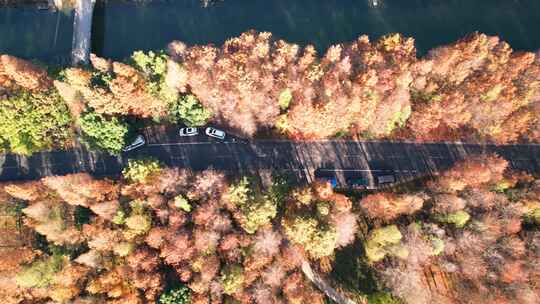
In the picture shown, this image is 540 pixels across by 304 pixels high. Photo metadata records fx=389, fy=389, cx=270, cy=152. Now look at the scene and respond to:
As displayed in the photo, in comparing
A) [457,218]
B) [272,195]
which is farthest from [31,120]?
[457,218]

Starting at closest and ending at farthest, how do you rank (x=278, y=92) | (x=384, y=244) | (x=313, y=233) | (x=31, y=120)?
1. (x=313, y=233)
2. (x=384, y=244)
3. (x=278, y=92)
4. (x=31, y=120)

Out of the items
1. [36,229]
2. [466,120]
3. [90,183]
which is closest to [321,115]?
[466,120]

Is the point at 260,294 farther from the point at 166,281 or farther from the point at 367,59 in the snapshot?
the point at 367,59

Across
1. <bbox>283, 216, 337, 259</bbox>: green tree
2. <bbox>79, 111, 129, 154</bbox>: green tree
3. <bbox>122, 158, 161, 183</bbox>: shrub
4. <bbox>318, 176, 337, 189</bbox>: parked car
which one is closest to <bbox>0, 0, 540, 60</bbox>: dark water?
<bbox>79, 111, 129, 154</bbox>: green tree

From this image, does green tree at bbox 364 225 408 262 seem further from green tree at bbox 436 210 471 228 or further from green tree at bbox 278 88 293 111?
green tree at bbox 278 88 293 111

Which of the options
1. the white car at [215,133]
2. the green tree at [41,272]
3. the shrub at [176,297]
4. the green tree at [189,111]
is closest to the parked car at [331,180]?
the white car at [215,133]

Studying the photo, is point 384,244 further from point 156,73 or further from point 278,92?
point 156,73

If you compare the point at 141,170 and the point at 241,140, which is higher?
the point at 241,140
